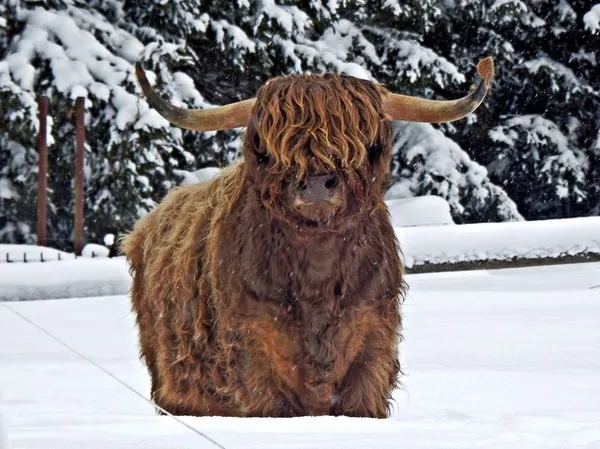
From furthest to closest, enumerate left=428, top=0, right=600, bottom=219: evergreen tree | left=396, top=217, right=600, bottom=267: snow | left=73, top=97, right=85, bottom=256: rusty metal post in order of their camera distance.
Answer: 1. left=428, top=0, right=600, bottom=219: evergreen tree
2. left=73, top=97, right=85, bottom=256: rusty metal post
3. left=396, top=217, right=600, bottom=267: snow

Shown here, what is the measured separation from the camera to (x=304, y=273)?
4766mm

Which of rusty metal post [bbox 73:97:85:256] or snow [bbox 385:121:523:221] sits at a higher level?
rusty metal post [bbox 73:97:85:256]

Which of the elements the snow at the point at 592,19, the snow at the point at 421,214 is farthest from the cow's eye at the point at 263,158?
the snow at the point at 592,19

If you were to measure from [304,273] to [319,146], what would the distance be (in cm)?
58

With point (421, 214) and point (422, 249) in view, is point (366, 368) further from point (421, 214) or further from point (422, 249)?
point (421, 214)

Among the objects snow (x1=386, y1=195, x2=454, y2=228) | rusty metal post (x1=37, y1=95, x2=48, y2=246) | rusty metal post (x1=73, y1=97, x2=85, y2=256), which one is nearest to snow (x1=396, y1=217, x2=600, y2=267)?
snow (x1=386, y1=195, x2=454, y2=228)

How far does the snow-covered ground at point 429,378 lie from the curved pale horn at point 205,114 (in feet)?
4.54

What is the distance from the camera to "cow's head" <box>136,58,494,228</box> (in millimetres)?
4477

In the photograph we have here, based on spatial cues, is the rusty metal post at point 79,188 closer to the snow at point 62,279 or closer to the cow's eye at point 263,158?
the snow at point 62,279

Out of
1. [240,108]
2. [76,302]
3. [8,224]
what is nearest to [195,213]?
[240,108]

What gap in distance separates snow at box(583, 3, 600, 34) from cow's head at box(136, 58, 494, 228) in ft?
55.3

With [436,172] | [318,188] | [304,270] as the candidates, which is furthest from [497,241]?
[318,188]

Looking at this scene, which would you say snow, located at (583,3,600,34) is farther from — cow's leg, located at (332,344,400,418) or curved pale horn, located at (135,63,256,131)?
cow's leg, located at (332,344,400,418)

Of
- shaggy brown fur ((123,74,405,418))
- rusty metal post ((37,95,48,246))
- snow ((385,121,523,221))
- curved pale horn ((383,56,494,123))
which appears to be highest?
curved pale horn ((383,56,494,123))
